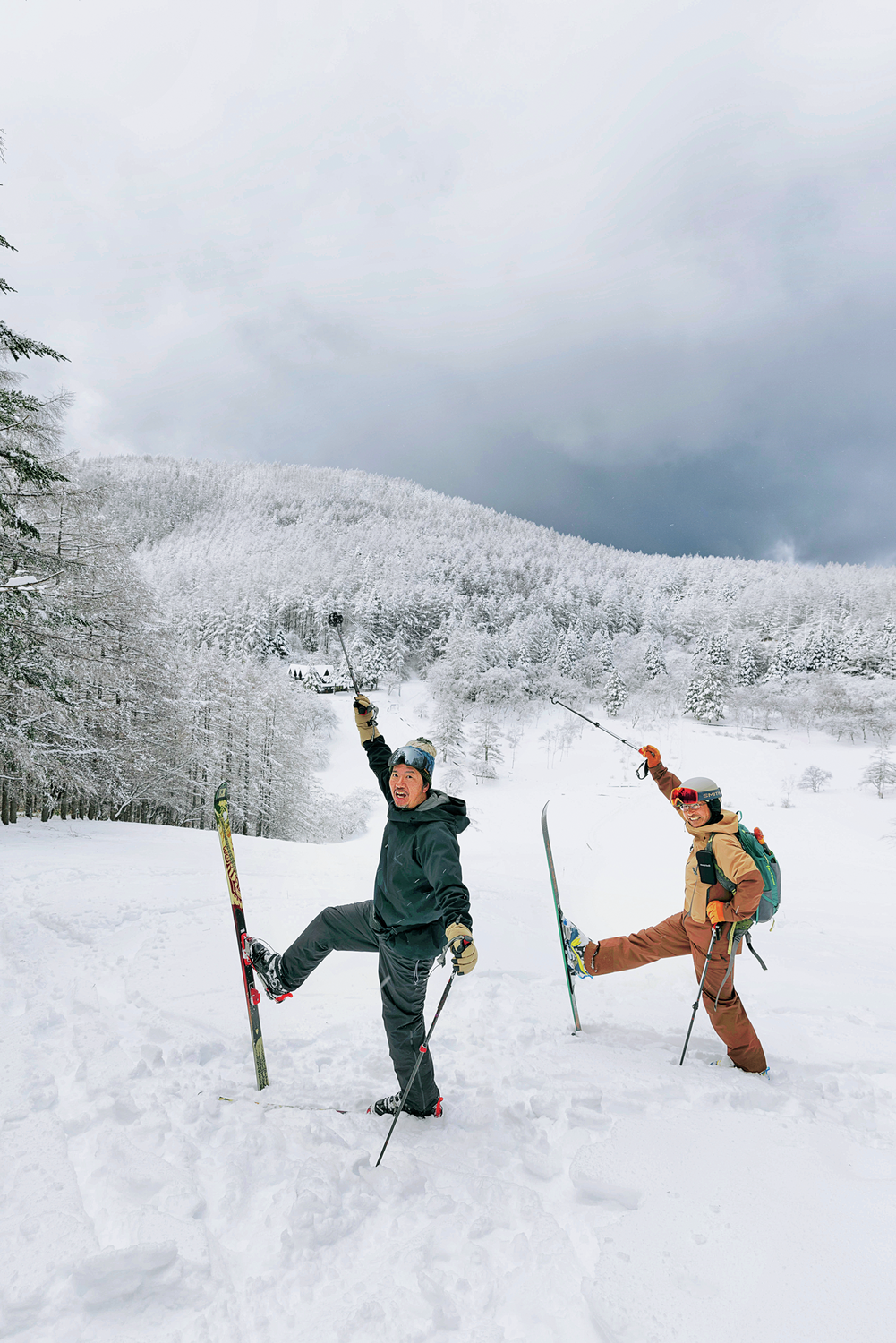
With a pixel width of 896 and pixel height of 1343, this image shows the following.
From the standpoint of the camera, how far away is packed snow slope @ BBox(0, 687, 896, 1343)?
1997 millimetres

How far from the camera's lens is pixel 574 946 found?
4.40 metres

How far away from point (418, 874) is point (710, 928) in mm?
2368

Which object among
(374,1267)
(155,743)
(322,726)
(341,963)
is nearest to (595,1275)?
(374,1267)

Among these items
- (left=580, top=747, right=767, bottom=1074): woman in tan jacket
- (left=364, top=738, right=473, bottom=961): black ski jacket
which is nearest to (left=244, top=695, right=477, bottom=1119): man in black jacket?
(left=364, top=738, right=473, bottom=961): black ski jacket

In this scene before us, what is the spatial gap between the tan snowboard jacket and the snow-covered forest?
12.1 ft

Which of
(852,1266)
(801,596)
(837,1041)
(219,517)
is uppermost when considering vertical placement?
(219,517)

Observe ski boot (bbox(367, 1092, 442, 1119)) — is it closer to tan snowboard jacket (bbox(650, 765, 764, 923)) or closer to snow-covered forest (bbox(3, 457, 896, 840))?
tan snowboard jacket (bbox(650, 765, 764, 923))

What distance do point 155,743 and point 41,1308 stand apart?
17328 mm

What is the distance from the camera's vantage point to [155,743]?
56.8 ft

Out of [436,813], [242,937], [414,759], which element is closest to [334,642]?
[242,937]

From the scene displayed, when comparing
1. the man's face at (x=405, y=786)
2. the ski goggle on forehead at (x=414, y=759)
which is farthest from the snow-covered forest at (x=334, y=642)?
the man's face at (x=405, y=786)

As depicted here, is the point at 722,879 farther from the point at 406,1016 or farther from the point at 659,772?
the point at 406,1016

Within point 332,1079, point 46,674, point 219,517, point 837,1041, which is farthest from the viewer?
point 219,517

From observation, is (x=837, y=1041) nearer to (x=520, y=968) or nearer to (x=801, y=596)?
(x=520, y=968)
